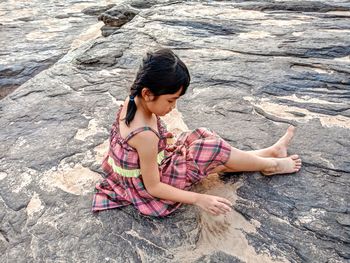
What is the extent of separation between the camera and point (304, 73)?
13.7 ft

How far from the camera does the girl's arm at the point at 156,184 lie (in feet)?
7.68

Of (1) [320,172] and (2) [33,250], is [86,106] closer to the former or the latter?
(2) [33,250]

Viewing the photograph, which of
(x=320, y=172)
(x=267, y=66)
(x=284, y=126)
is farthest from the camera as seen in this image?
(x=267, y=66)

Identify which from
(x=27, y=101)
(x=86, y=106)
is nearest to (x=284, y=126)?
(x=86, y=106)

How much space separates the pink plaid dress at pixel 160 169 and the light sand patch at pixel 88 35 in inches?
184

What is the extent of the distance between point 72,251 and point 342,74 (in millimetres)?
2985

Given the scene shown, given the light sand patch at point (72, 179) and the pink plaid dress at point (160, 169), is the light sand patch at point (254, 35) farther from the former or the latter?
the light sand patch at point (72, 179)

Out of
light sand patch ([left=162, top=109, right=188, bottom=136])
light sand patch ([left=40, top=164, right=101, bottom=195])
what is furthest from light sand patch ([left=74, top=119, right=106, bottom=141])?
light sand patch ([left=162, top=109, right=188, bottom=136])

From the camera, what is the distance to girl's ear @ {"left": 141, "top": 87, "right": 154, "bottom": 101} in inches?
90.4

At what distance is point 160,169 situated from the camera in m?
2.58

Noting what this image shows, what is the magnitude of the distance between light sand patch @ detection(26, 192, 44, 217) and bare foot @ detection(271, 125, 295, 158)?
158 cm

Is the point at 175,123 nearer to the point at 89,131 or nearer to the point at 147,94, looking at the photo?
the point at 89,131

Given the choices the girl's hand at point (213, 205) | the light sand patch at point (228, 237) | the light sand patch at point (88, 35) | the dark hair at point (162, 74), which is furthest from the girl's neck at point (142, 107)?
the light sand patch at point (88, 35)

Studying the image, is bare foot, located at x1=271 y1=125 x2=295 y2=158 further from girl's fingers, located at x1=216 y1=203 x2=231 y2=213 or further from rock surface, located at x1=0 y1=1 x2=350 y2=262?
girl's fingers, located at x1=216 y1=203 x2=231 y2=213
